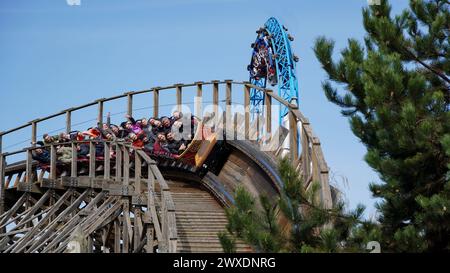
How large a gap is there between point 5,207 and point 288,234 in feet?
31.9

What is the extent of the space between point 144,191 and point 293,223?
6.02 m

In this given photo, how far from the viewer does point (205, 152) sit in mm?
18062

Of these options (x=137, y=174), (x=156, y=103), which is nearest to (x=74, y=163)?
(x=137, y=174)

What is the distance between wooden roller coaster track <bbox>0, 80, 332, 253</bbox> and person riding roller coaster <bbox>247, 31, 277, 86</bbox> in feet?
9.34

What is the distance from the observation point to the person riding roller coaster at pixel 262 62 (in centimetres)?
2250

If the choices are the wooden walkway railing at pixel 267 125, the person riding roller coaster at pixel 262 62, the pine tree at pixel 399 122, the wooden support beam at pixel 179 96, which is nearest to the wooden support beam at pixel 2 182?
the wooden walkway railing at pixel 267 125

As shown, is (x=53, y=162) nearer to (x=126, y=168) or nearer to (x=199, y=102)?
(x=126, y=168)

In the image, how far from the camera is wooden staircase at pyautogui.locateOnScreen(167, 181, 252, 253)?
1585 centimetres

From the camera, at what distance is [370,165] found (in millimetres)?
11922

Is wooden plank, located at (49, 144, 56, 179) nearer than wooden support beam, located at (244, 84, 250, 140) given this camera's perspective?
No

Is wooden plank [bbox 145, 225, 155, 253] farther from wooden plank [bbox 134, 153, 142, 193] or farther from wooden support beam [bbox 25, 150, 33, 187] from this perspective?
wooden support beam [bbox 25, 150, 33, 187]

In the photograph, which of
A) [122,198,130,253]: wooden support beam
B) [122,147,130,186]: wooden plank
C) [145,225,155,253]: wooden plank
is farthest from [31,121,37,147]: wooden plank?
[145,225,155,253]: wooden plank

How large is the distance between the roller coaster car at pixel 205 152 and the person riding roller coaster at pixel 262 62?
4.33m
